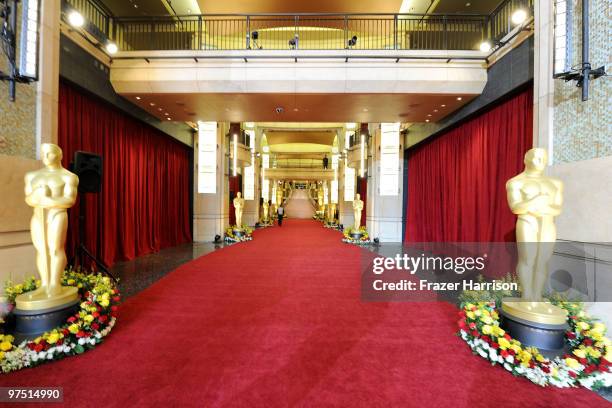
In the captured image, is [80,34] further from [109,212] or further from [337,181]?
[337,181]

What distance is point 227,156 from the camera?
37.2ft

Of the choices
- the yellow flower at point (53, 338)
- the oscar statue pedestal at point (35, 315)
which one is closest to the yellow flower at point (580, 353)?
the yellow flower at point (53, 338)

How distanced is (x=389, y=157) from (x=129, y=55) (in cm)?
750

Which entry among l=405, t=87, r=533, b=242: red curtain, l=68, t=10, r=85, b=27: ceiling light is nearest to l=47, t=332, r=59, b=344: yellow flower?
l=68, t=10, r=85, b=27: ceiling light

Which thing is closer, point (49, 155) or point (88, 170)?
point (49, 155)

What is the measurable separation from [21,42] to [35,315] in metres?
3.21

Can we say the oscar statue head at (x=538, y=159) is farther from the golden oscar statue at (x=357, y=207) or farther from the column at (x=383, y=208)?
the golden oscar statue at (x=357, y=207)

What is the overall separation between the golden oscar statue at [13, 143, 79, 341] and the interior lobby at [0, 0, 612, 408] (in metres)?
0.02

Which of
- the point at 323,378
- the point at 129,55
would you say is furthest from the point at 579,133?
the point at 129,55

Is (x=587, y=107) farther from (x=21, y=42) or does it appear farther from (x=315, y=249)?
(x=315, y=249)

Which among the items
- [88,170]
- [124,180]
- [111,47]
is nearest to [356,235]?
[124,180]

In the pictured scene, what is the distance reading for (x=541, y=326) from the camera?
7.79 feet

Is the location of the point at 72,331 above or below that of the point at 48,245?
below

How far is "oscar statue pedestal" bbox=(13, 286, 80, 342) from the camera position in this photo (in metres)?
2.50
